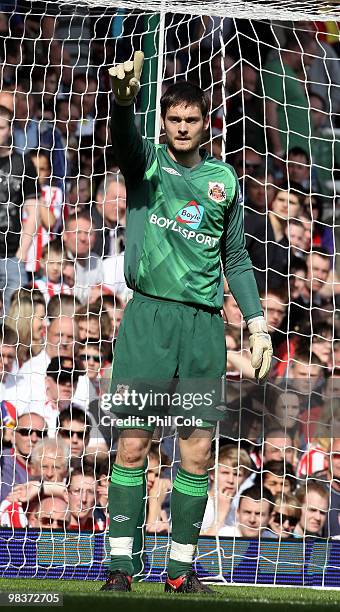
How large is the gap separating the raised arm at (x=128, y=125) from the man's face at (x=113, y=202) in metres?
2.42

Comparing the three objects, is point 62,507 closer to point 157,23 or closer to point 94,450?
point 94,450

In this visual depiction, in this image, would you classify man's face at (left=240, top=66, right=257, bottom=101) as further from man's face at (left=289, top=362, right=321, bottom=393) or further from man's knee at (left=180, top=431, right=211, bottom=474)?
man's knee at (left=180, top=431, right=211, bottom=474)

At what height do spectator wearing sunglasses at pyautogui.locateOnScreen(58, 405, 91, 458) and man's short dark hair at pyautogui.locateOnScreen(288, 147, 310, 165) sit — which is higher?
man's short dark hair at pyautogui.locateOnScreen(288, 147, 310, 165)

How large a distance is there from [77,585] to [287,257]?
2.29 metres

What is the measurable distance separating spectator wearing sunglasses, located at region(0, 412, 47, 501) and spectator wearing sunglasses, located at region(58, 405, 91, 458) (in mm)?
103

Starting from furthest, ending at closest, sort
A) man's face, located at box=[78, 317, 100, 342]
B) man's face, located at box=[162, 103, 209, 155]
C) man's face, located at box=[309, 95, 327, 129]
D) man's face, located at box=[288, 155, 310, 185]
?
man's face, located at box=[309, 95, 327, 129] → man's face, located at box=[288, 155, 310, 185] → man's face, located at box=[78, 317, 100, 342] → man's face, located at box=[162, 103, 209, 155]

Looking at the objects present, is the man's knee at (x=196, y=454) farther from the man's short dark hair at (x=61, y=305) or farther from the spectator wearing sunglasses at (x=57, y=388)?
the man's short dark hair at (x=61, y=305)

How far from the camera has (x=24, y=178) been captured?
582cm

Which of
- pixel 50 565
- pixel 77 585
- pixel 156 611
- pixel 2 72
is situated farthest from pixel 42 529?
pixel 156 611

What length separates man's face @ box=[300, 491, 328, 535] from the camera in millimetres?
5230

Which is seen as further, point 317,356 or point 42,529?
point 317,356

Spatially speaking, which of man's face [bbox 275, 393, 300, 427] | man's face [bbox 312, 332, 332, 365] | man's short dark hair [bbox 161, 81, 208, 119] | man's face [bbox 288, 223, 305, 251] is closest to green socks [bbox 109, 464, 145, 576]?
man's short dark hair [bbox 161, 81, 208, 119]

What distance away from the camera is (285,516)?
5.25 meters

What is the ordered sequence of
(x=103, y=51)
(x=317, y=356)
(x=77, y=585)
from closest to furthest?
(x=77, y=585), (x=317, y=356), (x=103, y=51)
